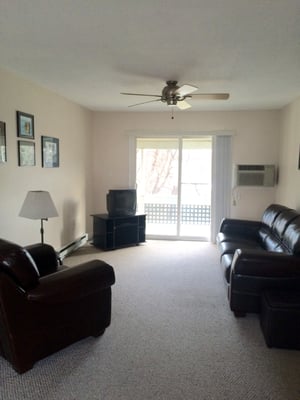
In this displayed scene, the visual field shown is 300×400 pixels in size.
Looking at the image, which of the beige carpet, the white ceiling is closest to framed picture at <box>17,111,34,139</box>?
the white ceiling

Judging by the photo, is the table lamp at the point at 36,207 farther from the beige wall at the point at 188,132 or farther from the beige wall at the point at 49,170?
the beige wall at the point at 188,132

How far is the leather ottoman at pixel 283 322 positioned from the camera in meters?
2.32

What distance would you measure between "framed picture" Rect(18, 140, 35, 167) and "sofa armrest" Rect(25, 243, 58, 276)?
3.89 feet

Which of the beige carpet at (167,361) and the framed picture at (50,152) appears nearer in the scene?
the beige carpet at (167,361)

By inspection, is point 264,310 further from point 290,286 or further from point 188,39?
point 188,39

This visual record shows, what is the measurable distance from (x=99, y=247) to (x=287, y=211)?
3027mm

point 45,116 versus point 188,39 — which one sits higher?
point 188,39

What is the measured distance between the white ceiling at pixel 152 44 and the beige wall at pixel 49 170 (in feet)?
0.96

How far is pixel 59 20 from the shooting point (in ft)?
6.93

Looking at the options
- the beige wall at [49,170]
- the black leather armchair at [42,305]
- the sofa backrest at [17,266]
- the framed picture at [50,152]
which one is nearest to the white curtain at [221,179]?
the beige wall at [49,170]

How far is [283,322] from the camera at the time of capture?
2332mm

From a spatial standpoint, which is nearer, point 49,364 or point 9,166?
point 49,364

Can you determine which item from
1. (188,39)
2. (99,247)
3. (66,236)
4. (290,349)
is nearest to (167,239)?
(99,247)

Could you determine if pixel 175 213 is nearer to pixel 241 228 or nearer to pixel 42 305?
pixel 241 228
